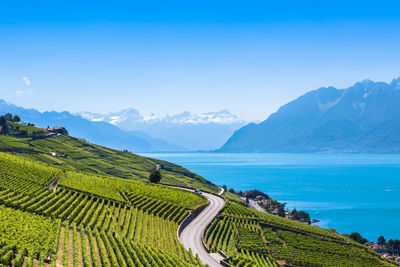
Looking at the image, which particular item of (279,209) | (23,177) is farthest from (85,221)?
(279,209)

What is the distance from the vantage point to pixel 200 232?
64500 mm

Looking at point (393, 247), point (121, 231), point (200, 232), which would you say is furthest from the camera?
point (393, 247)

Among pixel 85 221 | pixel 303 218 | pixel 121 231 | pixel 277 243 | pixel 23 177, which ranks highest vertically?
pixel 303 218

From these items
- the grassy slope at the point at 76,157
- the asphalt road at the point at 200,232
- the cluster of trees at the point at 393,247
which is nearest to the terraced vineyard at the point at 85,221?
the asphalt road at the point at 200,232

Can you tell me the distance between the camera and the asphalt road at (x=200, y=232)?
52.0 metres

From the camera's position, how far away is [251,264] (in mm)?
49188

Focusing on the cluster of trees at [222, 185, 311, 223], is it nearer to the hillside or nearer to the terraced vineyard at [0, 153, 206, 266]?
the hillside

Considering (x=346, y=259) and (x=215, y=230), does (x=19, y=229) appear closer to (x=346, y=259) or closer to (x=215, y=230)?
(x=215, y=230)

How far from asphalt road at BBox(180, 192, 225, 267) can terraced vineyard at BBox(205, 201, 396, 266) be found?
1585 millimetres

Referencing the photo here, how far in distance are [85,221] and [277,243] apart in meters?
44.9

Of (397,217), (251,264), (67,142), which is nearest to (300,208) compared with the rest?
(397,217)

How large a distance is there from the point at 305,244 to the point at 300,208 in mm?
112937

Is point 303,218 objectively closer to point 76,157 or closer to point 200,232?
point 200,232

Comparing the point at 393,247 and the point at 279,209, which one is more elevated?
the point at 279,209
